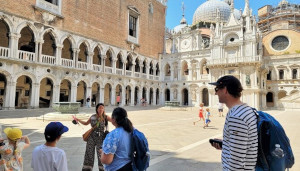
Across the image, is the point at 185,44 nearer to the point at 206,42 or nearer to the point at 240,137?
the point at 206,42

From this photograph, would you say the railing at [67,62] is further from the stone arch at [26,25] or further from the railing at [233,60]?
the railing at [233,60]

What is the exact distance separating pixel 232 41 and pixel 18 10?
2815 centimetres

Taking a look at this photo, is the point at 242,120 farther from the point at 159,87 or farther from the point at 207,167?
the point at 159,87

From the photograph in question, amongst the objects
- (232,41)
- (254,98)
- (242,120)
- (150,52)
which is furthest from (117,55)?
(242,120)

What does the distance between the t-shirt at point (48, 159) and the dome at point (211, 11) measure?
1992 inches

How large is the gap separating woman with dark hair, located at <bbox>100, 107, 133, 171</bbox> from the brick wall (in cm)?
2025

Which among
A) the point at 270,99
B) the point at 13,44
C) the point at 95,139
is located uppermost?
the point at 13,44

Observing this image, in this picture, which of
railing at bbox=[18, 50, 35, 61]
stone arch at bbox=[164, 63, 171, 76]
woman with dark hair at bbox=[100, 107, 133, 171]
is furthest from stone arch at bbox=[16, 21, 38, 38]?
stone arch at bbox=[164, 63, 171, 76]

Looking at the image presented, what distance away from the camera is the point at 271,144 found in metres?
1.83

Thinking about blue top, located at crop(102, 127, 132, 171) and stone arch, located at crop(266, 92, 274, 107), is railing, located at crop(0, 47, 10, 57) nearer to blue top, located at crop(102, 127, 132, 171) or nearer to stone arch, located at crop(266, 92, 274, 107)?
blue top, located at crop(102, 127, 132, 171)

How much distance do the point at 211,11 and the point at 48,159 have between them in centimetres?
5244

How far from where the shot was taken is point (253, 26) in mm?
28938

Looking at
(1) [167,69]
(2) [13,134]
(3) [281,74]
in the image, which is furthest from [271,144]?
(1) [167,69]

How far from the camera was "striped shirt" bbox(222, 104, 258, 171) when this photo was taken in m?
1.83
